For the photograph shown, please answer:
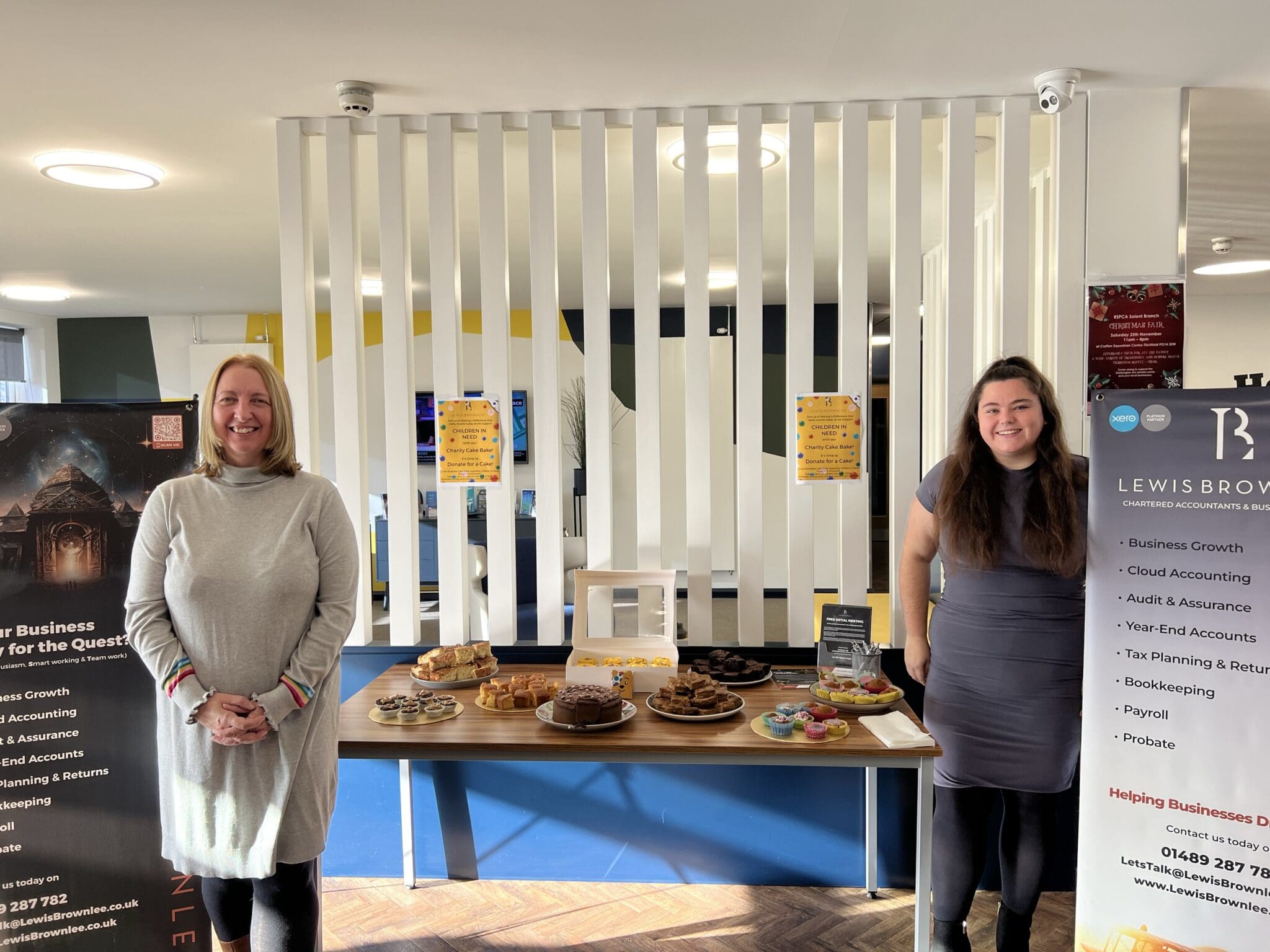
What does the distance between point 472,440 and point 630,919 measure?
167 centimetres

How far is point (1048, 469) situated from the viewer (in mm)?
2129

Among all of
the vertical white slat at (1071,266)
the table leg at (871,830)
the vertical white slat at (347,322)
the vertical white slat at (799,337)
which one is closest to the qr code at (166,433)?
the vertical white slat at (347,322)

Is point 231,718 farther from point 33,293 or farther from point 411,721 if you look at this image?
point 33,293

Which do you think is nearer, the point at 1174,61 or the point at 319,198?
the point at 1174,61

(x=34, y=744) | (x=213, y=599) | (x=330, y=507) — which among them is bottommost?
(x=34, y=744)

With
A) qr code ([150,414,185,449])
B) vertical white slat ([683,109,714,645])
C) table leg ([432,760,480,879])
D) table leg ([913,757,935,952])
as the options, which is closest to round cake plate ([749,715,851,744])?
table leg ([913,757,935,952])

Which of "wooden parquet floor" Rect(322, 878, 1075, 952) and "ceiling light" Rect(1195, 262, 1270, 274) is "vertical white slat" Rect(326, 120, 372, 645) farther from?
"ceiling light" Rect(1195, 262, 1270, 274)

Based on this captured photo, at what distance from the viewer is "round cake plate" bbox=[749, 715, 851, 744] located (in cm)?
210

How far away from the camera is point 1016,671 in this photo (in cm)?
214

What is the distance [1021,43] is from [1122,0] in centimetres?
28

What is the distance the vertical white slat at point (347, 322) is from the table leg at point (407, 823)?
1.69ft

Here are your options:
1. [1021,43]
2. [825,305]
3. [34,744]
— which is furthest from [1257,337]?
[34,744]

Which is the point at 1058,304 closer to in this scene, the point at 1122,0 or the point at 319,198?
the point at 1122,0

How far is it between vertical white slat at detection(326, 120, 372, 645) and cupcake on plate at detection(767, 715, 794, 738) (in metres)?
1.46
